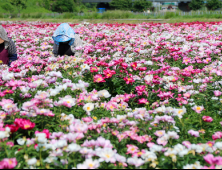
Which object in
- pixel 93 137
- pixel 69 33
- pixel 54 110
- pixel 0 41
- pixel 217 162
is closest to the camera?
pixel 217 162

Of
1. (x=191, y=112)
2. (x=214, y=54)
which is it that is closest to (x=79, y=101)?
(x=191, y=112)

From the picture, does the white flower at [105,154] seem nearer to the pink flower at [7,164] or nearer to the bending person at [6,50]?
the pink flower at [7,164]

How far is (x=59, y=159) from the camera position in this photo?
1588 millimetres

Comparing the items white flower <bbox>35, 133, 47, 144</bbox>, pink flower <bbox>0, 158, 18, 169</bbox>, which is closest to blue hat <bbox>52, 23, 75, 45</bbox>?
white flower <bbox>35, 133, 47, 144</bbox>

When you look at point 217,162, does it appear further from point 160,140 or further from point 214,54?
point 214,54

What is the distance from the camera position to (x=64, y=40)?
4.20 m

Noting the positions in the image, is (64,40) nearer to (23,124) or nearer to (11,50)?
(11,50)

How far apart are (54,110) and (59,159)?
649 millimetres

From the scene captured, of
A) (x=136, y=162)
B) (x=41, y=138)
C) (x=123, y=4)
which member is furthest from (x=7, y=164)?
(x=123, y=4)

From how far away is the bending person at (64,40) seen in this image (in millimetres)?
4207

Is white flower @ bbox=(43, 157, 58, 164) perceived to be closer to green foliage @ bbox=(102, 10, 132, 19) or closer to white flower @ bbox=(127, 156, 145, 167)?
white flower @ bbox=(127, 156, 145, 167)

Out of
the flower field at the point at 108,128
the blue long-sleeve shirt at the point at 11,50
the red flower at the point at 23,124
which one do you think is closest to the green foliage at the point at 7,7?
the blue long-sleeve shirt at the point at 11,50

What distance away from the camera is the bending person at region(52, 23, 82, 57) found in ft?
13.8

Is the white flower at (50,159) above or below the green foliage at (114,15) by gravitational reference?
below
